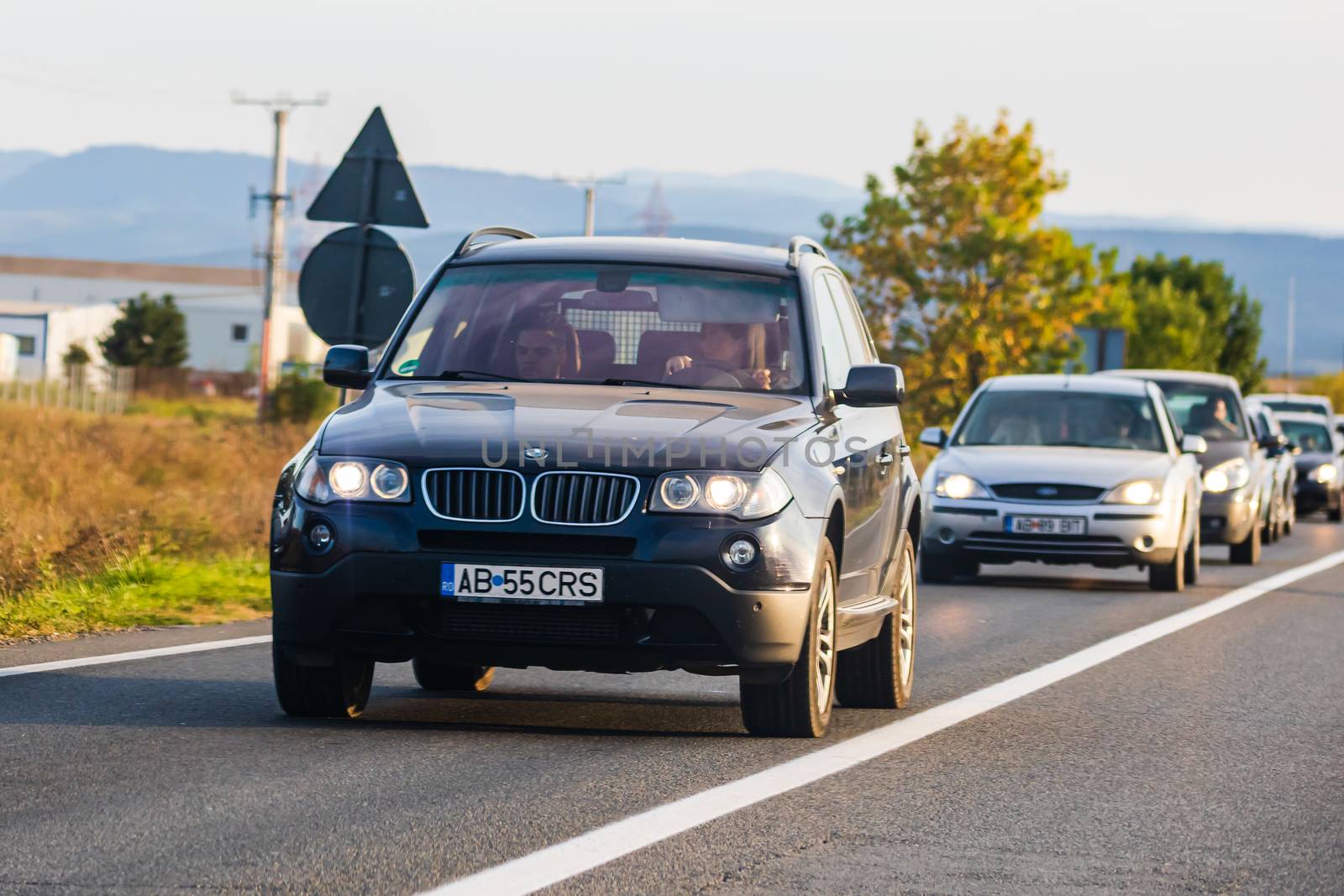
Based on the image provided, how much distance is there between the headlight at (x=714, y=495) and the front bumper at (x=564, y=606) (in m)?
0.04

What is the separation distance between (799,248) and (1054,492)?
804cm

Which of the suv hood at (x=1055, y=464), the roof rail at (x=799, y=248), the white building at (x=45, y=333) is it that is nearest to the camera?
the roof rail at (x=799, y=248)

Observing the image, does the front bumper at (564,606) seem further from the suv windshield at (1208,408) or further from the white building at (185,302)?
the white building at (185,302)

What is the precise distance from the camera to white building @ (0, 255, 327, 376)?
12925cm

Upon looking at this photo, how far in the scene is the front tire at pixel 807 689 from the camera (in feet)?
25.4

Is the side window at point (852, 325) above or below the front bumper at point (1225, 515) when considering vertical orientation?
above

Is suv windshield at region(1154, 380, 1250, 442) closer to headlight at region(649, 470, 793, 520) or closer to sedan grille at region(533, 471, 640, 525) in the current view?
headlight at region(649, 470, 793, 520)

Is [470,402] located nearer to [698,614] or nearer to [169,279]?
[698,614]

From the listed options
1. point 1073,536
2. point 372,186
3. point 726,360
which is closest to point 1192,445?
point 1073,536

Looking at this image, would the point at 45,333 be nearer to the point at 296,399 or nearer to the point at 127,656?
the point at 296,399

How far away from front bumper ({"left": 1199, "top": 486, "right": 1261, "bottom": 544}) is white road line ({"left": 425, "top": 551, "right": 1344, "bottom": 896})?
9.67m

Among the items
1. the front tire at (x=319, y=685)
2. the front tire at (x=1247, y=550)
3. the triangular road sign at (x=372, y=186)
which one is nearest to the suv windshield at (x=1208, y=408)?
the front tire at (x=1247, y=550)

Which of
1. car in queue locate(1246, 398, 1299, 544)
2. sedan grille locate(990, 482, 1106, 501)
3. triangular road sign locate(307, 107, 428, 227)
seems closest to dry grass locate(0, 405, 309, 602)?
triangular road sign locate(307, 107, 428, 227)

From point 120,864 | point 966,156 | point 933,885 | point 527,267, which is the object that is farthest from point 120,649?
point 966,156
